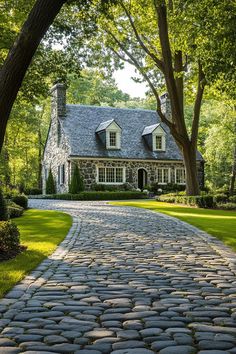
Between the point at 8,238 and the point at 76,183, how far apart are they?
25.9 meters

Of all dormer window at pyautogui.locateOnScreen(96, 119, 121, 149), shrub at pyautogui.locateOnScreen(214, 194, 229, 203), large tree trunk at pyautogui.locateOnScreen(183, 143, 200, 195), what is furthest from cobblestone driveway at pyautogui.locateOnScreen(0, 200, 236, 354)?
dormer window at pyautogui.locateOnScreen(96, 119, 121, 149)

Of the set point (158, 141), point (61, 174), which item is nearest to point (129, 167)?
point (158, 141)

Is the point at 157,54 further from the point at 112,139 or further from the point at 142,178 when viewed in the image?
the point at 142,178

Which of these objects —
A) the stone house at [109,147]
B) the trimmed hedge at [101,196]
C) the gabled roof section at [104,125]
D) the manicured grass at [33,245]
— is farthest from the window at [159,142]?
the manicured grass at [33,245]

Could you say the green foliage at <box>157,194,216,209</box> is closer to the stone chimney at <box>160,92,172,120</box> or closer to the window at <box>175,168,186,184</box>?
the window at <box>175,168,186,184</box>

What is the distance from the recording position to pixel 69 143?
120 ft

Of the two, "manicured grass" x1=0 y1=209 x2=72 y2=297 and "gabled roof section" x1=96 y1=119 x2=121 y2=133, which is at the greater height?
"gabled roof section" x1=96 y1=119 x2=121 y2=133

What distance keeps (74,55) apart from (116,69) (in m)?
10.7

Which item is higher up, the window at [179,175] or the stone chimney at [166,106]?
the stone chimney at [166,106]

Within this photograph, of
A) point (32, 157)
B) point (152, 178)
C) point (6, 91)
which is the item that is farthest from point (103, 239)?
point (32, 157)

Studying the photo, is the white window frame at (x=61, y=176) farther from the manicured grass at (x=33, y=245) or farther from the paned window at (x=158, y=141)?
the manicured grass at (x=33, y=245)

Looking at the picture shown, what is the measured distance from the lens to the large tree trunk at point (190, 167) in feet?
89.1

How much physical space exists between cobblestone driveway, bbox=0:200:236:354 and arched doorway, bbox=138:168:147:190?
2998 cm

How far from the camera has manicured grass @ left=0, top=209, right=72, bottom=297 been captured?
6805 millimetres
